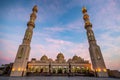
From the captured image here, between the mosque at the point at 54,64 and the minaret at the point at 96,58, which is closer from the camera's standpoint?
the minaret at the point at 96,58

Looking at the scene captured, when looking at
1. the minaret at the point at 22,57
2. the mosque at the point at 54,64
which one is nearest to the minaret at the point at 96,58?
the mosque at the point at 54,64

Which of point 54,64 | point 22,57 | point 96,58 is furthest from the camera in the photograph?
point 54,64

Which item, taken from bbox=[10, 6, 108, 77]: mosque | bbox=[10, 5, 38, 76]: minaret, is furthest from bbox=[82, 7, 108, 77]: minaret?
bbox=[10, 5, 38, 76]: minaret

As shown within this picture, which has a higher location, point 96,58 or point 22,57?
point 22,57

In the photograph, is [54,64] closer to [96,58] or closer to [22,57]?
[22,57]

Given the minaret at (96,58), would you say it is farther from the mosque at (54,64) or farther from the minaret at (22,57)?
the minaret at (22,57)

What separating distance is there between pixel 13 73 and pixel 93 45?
4763 cm

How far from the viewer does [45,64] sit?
6150cm

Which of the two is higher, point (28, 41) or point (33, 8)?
point (33, 8)

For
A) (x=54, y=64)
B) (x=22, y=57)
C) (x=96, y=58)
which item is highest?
(x=22, y=57)

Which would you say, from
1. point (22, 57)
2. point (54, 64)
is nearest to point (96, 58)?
point (54, 64)

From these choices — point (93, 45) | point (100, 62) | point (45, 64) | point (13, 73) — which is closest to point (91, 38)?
point (93, 45)

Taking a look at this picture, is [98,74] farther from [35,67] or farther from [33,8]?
[33,8]

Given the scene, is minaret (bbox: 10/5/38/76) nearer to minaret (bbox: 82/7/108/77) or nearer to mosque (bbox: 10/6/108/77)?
mosque (bbox: 10/6/108/77)
